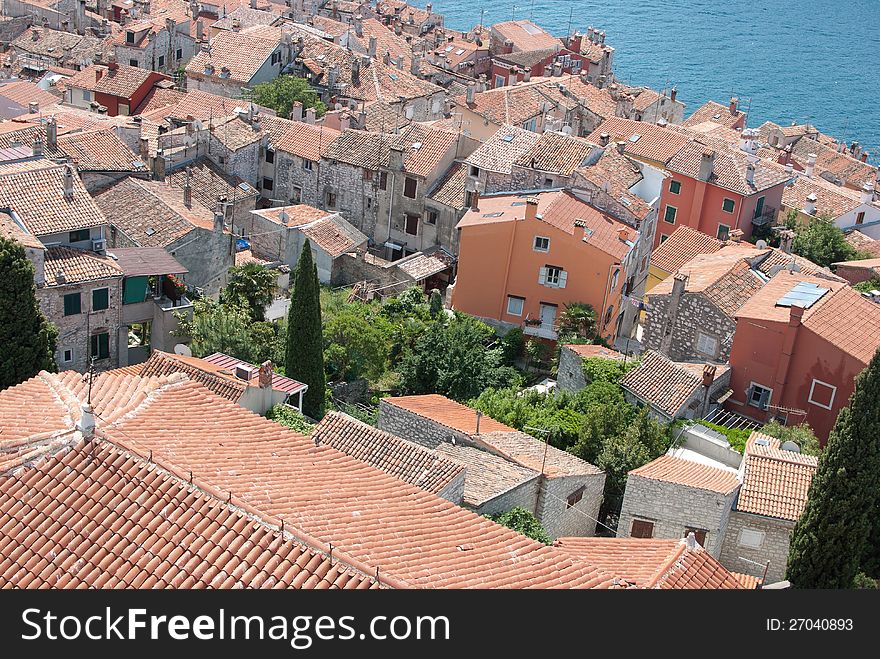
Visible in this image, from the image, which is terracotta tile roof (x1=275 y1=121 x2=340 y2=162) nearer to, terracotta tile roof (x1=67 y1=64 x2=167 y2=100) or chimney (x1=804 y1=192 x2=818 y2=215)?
terracotta tile roof (x1=67 y1=64 x2=167 y2=100)

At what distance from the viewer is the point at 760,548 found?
27141 millimetres

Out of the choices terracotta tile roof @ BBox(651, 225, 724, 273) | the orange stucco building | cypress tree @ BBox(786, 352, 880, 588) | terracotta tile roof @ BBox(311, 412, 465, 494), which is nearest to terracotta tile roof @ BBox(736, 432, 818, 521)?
cypress tree @ BBox(786, 352, 880, 588)

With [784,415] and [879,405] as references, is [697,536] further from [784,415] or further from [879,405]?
[784,415]

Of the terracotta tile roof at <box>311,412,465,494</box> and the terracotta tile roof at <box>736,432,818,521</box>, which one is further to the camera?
the terracotta tile roof at <box>736,432,818,521</box>

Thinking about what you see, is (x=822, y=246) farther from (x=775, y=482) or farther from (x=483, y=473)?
(x=483, y=473)

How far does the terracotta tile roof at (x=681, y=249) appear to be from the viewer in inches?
1909

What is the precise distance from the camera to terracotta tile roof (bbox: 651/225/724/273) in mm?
48500

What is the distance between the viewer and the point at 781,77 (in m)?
119

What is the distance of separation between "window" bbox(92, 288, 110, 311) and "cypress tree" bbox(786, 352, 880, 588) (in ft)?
71.7

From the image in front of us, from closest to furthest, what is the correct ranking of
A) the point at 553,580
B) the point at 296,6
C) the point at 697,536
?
the point at 553,580 < the point at 697,536 < the point at 296,6

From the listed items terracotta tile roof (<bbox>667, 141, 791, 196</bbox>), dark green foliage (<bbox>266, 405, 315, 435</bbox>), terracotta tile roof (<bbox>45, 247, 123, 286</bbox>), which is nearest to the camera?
dark green foliage (<bbox>266, 405, 315, 435</bbox>)

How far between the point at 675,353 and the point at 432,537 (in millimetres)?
26275
